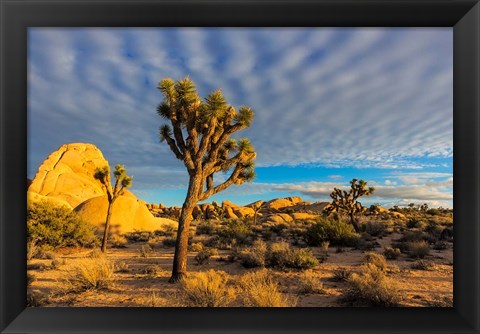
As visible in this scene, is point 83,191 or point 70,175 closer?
point 83,191

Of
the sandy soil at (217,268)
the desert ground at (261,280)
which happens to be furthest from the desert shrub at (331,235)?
the sandy soil at (217,268)

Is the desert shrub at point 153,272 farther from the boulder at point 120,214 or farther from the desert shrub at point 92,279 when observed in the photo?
the boulder at point 120,214

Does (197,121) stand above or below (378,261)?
above

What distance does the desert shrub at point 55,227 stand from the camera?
41.3ft

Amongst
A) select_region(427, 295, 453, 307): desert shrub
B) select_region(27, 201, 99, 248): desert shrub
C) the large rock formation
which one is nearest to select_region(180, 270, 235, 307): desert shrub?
select_region(427, 295, 453, 307): desert shrub

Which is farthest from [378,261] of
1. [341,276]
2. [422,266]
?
[341,276]

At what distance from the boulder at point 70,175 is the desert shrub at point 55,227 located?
17933 millimetres

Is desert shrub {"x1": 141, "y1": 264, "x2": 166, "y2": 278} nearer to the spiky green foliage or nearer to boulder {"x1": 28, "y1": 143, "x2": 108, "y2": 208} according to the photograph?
the spiky green foliage

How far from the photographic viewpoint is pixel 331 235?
13.0m

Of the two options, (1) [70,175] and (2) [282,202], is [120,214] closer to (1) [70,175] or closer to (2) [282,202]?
(1) [70,175]

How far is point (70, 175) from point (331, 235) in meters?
36.7
